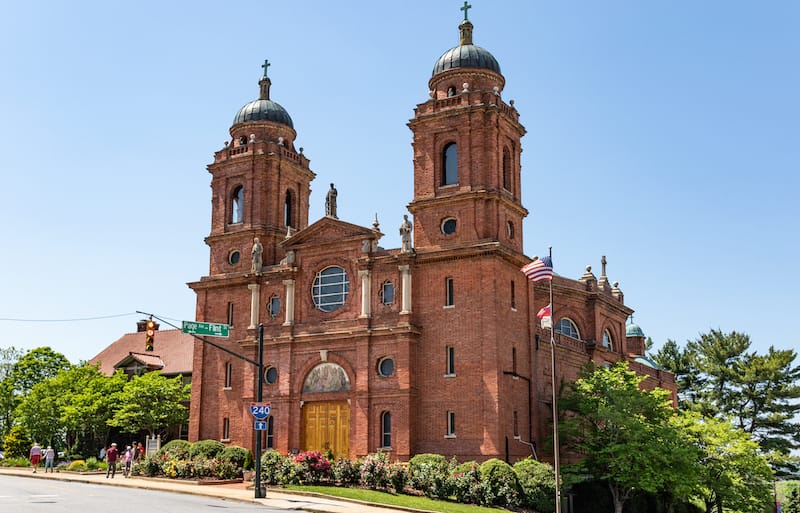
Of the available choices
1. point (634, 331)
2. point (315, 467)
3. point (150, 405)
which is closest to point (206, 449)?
point (315, 467)

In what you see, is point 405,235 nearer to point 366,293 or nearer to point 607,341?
point 366,293

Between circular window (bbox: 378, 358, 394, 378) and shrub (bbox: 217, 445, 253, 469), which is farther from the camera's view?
shrub (bbox: 217, 445, 253, 469)

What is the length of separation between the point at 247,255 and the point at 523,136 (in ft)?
54.4

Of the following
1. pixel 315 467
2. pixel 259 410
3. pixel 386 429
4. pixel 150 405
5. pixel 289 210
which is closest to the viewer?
pixel 259 410

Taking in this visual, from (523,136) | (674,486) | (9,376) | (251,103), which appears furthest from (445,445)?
(9,376)

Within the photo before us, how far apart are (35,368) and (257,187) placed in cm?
2645

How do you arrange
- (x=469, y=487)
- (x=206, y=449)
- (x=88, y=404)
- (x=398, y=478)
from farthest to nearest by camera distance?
(x=88, y=404)
(x=206, y=449)
(x=398, y=478)
(x=469, y=487)

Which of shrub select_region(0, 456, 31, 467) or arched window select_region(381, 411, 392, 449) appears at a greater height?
arched window select_region(381, 411, 392, 449)

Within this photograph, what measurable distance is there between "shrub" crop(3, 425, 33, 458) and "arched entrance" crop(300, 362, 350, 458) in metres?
23.6

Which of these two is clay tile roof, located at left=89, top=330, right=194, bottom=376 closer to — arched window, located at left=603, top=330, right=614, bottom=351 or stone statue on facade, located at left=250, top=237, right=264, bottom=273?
stone statue on facade, located at left=250, top=237, right=264, bottom=273

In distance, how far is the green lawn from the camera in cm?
3200

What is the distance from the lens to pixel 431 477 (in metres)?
35.3

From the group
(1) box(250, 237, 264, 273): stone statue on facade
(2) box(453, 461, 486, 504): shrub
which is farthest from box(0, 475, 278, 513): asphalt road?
(1) box(250, 237, 264, 273): stone statue on facade

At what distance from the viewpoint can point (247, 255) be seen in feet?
161
